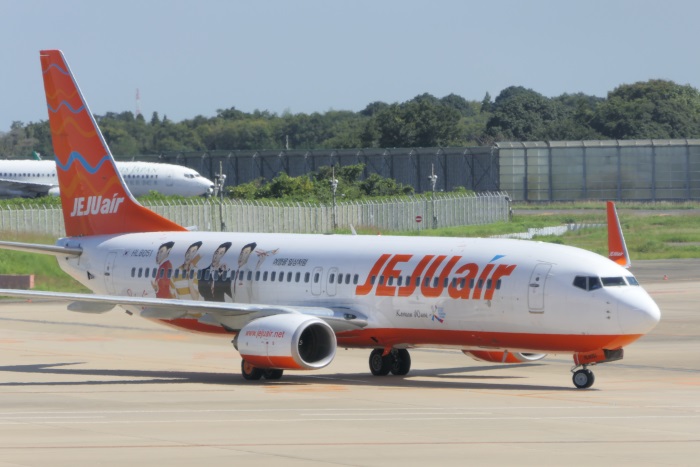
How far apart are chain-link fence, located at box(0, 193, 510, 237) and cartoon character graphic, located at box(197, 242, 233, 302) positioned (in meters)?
21.8

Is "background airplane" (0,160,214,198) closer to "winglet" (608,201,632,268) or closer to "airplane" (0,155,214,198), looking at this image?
"airplane" (0,155,214,198)

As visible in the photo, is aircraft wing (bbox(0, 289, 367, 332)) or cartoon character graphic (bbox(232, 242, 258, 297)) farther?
cartoon character graphic (bbox(232, 242, 258, 297))

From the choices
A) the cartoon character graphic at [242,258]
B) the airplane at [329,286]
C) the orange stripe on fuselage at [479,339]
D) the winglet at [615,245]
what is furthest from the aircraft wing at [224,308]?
the winglet at [615,245]

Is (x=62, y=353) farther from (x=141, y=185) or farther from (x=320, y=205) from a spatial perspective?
(x=141, y=185)

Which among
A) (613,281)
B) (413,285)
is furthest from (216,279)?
(613,281)

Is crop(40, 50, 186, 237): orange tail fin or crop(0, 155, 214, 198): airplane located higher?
crop(40, 50, 186, 237): orange tail fin

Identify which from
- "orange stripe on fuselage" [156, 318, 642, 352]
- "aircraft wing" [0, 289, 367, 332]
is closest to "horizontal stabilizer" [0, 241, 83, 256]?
"aircraft wing" [0, 289, 367, 332]

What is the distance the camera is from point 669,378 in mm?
36562

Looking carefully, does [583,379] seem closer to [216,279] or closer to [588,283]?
[588,283]

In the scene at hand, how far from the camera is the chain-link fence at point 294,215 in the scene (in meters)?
74.3

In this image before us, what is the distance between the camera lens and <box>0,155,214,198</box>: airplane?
118m

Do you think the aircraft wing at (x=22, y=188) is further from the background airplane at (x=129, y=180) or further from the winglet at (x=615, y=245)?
the winglet at (x=615, y=245)

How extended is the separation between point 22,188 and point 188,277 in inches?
3188

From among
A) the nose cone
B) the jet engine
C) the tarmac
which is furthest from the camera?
the jet engine
